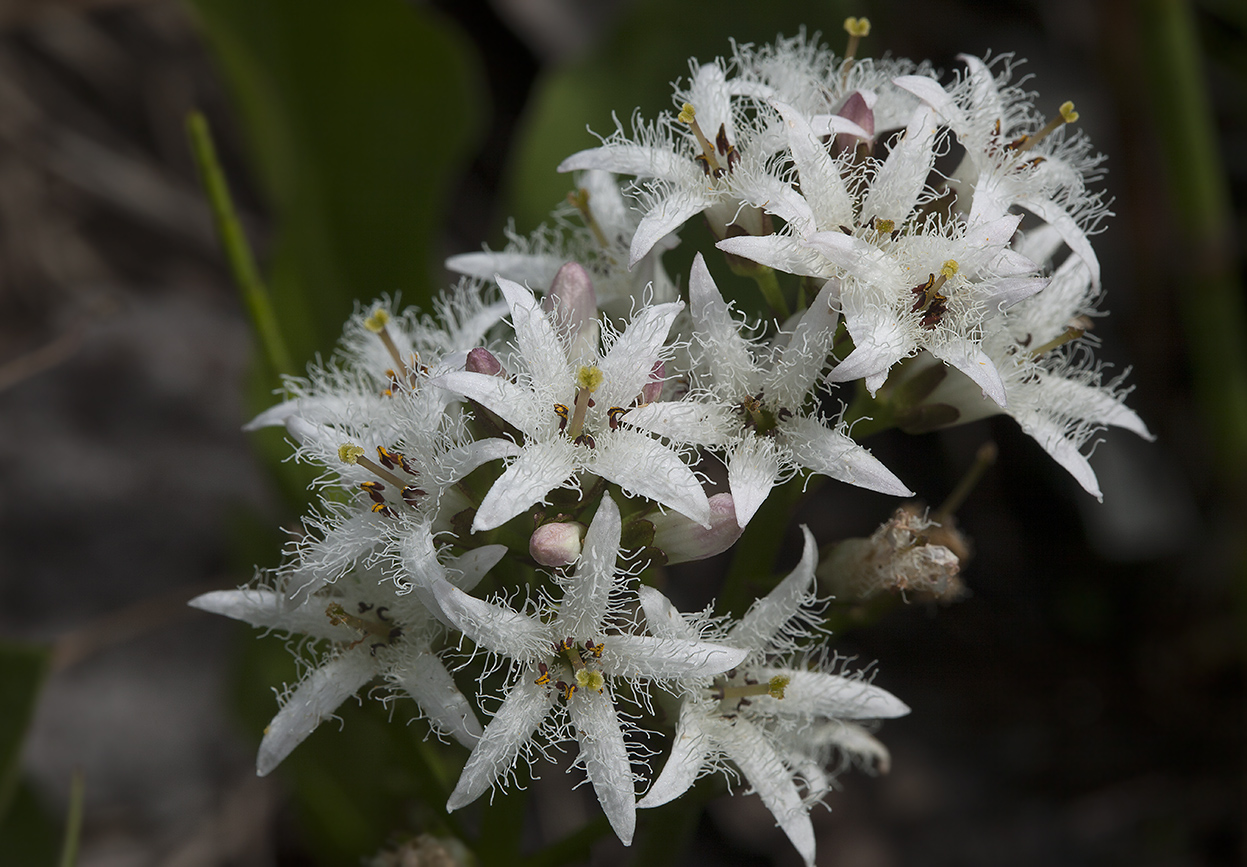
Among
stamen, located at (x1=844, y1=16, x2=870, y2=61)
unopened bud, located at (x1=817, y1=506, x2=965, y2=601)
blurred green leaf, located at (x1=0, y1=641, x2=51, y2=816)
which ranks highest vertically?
stamen, located at (x1=844, y1=16, x2=870, y2=61)

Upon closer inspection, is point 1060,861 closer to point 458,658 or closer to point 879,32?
point 458,658

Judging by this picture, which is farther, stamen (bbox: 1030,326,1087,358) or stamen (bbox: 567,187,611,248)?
stamen (bbox: 567,187,611,248)

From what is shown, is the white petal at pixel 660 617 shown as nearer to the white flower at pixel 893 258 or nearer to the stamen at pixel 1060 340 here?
the white flower at pixel 893 258

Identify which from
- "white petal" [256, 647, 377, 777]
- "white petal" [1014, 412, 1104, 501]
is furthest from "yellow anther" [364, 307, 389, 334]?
"white petal" [1014, 412, 1104, 501]

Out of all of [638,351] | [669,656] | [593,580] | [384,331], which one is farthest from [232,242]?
[669,656]

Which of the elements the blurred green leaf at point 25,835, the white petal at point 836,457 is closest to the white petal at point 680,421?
the white petal at point 836,457

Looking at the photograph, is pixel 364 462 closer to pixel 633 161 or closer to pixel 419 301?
pixel 633 161

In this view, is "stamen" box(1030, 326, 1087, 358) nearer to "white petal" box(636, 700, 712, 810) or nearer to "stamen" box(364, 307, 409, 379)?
"white petal" box(636, 700, 712, 810)
